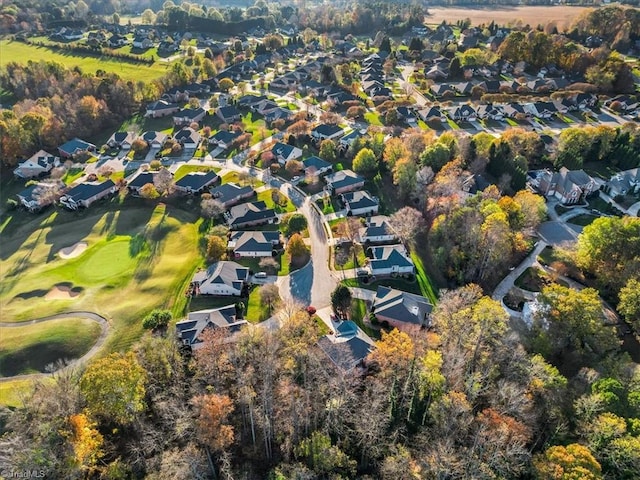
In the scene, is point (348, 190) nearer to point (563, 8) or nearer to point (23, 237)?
point (23, 237)

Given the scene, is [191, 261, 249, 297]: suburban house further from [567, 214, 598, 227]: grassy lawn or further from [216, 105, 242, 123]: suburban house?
[216, 105, 242, 123]: suburban house

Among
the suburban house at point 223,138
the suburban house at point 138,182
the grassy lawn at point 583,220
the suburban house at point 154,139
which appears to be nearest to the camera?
the grassy lawn at point 583,220

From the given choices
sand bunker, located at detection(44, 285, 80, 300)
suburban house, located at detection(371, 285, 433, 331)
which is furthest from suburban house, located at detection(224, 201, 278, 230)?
suburban house, located at detection(371, 285, 433, 331)

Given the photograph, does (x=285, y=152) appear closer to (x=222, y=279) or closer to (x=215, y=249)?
(x=215, y=249)

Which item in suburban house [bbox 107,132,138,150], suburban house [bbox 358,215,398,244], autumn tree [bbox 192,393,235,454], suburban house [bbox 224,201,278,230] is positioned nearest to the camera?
autumn tree [bbox 192,393,235,454]

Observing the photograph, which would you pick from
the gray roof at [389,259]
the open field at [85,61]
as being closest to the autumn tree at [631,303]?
the gray roof at [389,259]

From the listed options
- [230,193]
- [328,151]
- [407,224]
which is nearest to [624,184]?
[407,224]

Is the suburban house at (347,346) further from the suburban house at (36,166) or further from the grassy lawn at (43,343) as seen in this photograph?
the suburban house at (36,166)

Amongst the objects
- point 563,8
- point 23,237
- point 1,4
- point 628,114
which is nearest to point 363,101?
point 628,114
